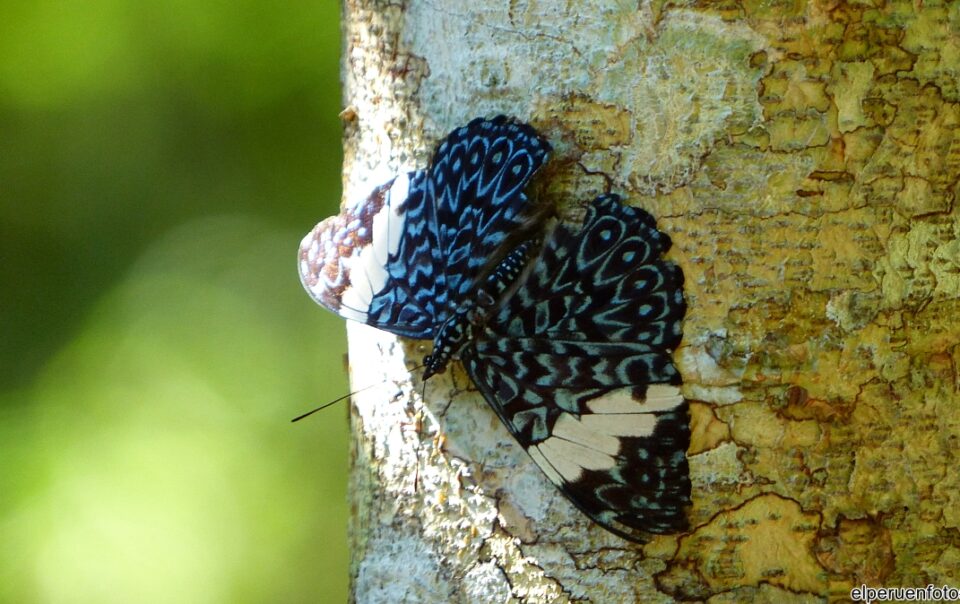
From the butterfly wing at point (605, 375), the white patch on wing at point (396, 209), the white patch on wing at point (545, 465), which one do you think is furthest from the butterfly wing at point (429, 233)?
the white patch on wing at point (545, 465)

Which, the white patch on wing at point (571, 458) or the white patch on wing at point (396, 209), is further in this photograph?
the white patch on wing at point (396, 209)


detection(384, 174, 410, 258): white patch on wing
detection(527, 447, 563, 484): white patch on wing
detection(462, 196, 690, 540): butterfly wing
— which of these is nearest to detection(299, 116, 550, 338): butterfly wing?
detection(384, 174, 410, 258): white patch on wing

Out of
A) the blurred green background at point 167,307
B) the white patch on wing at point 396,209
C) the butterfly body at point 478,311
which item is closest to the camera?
the butterfly body at point 478,311

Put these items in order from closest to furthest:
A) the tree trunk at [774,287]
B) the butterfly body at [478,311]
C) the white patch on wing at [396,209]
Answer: the tree trunk at [774,287] → the butterfly body at [478,311] → the white patch on wing at [396,209]

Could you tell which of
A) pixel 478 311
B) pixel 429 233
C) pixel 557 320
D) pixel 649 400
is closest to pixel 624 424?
pixel 649 400

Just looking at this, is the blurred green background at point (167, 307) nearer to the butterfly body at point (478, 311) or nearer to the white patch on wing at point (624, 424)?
the butterfly body at point (478, 311)
